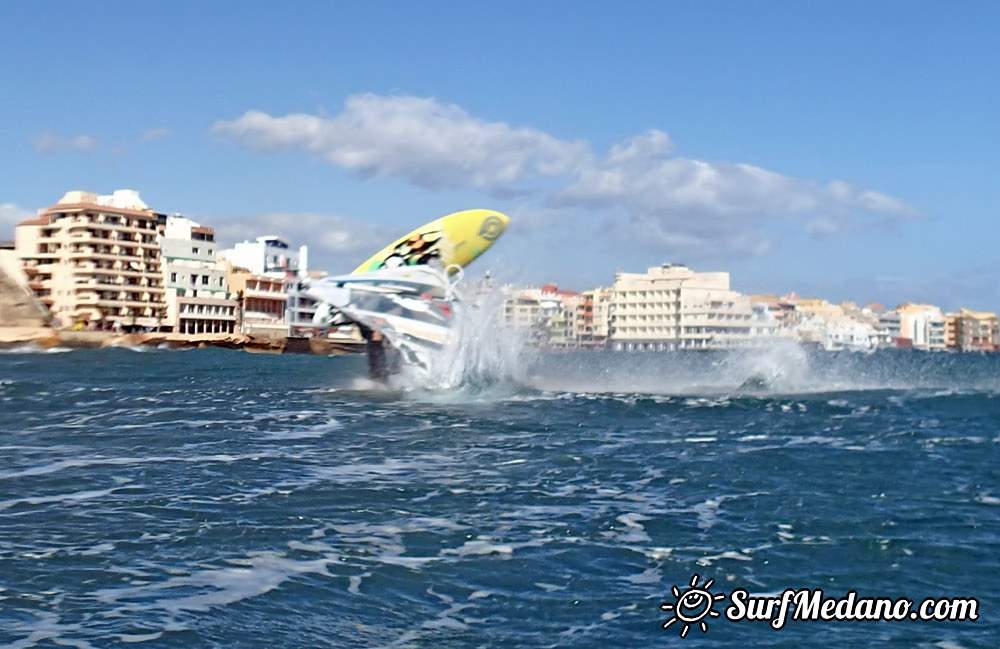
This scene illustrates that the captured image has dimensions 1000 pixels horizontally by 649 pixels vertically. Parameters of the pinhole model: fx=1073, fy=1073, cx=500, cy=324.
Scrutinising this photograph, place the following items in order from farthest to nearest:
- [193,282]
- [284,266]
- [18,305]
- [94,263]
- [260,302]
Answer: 1. [284,266]
2. [260,302]
3. [193,282]
4. [94,263]
5. [18,305]

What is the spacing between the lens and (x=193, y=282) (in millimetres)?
143875

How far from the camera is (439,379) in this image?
40531mm

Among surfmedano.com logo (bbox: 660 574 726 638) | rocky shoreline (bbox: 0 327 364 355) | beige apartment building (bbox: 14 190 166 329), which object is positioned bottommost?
surfmedano.com logo (bbox: 660 574 726 638)

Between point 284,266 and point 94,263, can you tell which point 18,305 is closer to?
point 94,263

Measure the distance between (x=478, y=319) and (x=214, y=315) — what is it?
362ft

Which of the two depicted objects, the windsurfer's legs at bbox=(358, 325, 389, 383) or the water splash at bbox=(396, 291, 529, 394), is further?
the windsurfer's legs at bbox=(358, 325, 389, 383)

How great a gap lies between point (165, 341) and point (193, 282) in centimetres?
1946

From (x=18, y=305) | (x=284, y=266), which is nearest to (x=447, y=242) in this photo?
(x=18, y=305)

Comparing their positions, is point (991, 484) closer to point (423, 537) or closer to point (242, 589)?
point (423, 537)

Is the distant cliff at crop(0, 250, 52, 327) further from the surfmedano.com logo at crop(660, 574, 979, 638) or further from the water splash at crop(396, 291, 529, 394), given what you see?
the surfmedano.com logo at crop(660, 574, 979, 638)

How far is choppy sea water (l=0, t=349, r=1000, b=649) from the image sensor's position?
10258 millimetres

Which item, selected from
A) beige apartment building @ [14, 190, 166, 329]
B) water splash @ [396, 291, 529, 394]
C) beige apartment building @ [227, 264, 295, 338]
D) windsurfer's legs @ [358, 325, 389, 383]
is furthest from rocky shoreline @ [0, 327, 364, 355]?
water splash @ [396, 291, 529, 394]

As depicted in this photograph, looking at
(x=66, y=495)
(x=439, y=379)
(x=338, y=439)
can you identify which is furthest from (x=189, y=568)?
(x=439, y=379)

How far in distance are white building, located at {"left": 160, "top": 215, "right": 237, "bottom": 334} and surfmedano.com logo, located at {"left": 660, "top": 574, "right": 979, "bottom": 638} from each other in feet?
441
